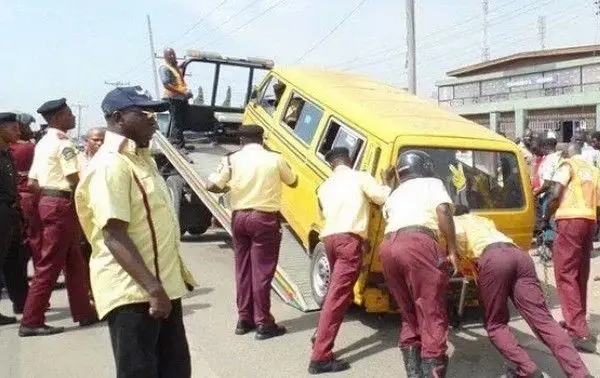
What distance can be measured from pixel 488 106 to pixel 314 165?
2729 cm

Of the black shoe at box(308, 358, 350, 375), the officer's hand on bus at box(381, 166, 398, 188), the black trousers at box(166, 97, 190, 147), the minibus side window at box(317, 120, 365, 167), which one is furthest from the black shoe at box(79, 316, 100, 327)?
the black trousers at box(166, 97, 190, 147)

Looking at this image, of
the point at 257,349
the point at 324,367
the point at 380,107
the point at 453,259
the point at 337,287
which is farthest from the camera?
the point at 380,107

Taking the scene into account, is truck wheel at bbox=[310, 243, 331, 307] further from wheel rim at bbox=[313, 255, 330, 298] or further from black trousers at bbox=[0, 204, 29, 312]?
black trousers at bbox=[0, 204, 29, 312]

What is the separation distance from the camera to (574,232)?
5.50 meters

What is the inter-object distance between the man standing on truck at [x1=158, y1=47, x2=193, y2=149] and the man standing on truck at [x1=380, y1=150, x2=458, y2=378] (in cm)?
589

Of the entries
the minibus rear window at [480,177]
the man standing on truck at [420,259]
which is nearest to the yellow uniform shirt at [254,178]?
the minibus rear window at [480,177]

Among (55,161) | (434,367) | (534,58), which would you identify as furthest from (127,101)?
(534,58)

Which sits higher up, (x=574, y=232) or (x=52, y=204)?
(x=52, y=204)

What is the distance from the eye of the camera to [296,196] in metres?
6.82

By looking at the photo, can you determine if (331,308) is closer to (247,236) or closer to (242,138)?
(247,236)

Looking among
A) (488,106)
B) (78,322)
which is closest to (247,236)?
(78,322)

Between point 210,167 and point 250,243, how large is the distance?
343 cm

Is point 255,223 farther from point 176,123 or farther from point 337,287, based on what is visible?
point 176,123

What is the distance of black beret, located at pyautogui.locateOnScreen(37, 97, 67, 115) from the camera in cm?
559
